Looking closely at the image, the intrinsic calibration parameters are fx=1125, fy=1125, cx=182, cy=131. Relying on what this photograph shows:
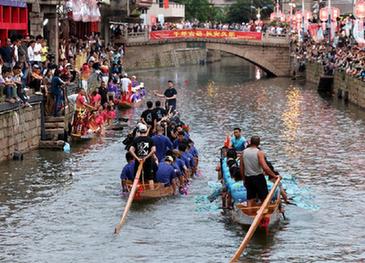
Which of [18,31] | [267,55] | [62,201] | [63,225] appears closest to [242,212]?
[63,225]

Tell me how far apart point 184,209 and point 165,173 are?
1382 millimetres

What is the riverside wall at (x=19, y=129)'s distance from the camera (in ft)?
116

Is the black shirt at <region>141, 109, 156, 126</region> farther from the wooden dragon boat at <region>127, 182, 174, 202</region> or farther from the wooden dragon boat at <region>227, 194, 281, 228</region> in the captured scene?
the wooden dragon boat at <region>227, 194, 281, 228</region>

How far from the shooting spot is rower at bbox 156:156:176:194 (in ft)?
95.9

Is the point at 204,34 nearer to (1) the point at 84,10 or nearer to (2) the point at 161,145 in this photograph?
(1) the point at 84,10

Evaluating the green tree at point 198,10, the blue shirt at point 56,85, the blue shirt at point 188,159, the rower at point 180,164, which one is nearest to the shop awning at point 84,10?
the blue shirt at point 56,85

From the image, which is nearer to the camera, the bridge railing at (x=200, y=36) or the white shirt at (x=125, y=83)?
the white shirt at (x=125, y=83)

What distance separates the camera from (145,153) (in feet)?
93.8

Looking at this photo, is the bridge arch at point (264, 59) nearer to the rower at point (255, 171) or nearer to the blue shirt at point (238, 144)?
the blue shirt at point (238, 144)

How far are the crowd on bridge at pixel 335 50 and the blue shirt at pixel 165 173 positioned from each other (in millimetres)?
30015

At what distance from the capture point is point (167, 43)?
323 ft

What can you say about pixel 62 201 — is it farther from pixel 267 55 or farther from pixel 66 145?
pixel 267 55

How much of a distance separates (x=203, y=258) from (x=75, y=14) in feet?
125

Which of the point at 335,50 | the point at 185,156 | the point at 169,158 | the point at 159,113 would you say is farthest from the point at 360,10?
the point at 169,158
